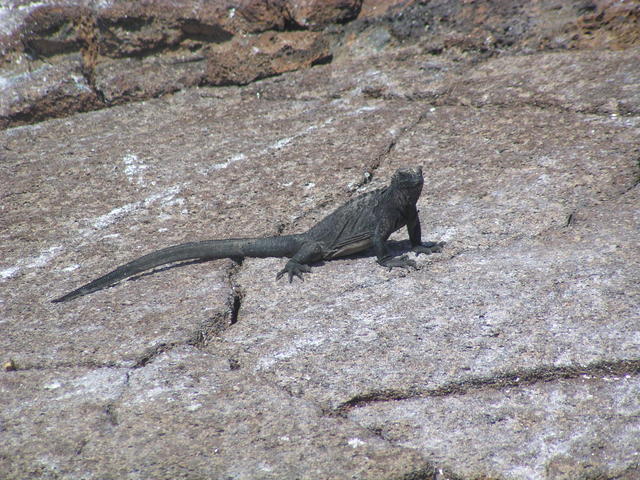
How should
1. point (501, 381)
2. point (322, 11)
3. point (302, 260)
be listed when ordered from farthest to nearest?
point (322, 11) < point (302, 260) < point (501, 381)

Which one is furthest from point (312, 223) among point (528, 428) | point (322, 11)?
point (322, 11)

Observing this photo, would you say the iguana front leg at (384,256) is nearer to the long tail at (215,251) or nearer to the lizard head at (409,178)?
the lizard head at (409,178)

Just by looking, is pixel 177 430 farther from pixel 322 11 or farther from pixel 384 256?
pixel 322 11

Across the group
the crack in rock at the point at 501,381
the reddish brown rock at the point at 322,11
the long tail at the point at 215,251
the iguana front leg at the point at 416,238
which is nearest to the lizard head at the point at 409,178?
the iguana front leg at the point at 416,238

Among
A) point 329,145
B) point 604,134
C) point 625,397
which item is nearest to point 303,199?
point 329,145

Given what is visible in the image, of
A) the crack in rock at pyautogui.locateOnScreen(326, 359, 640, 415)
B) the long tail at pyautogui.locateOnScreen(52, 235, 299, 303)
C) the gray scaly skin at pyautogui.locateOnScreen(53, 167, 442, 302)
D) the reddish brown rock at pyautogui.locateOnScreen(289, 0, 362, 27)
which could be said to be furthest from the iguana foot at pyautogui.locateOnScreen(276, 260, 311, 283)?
the reddish brown rock at pyautogui.locateOnScreen(289, 0, 362, 27)

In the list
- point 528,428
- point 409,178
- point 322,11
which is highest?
point 322,11
